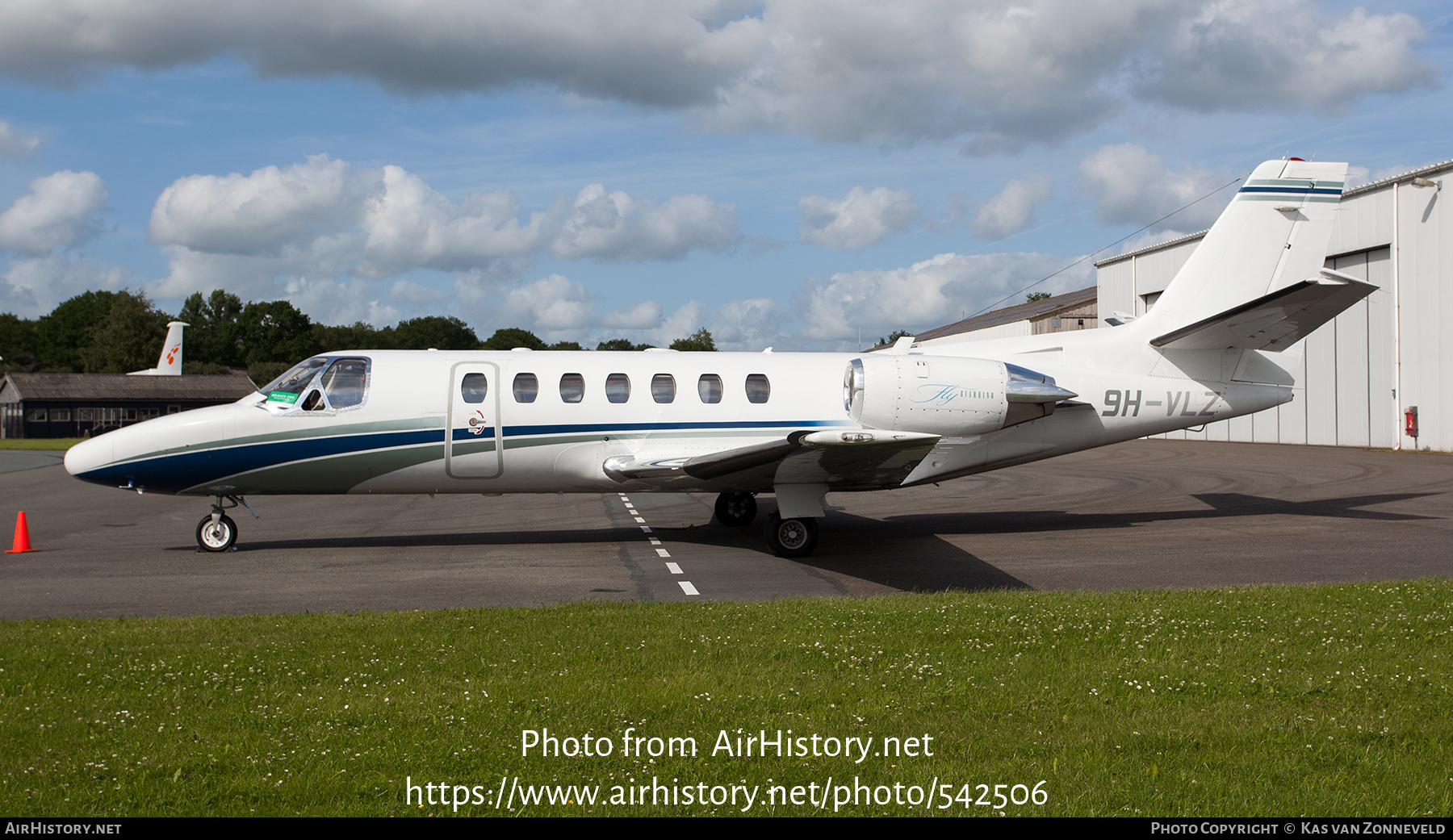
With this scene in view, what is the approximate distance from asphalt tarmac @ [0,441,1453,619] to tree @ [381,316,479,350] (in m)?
107

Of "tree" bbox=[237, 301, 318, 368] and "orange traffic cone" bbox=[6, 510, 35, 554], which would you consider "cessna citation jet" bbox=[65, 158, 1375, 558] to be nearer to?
"orange traffic cone" bbox=[6, 510, 35, 554]

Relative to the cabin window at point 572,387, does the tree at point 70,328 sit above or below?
above

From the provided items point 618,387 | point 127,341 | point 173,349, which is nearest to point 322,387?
point 618,387

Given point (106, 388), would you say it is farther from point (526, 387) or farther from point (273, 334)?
point (526, 387)

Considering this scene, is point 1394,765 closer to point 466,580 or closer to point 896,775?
point 896,775

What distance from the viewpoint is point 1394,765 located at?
488 cm

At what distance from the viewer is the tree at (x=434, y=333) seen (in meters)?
128

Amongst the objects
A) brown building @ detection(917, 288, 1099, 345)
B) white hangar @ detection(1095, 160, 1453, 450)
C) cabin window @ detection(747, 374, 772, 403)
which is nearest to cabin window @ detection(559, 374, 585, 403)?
cabin window @ detection(747, 374, 772, 403)

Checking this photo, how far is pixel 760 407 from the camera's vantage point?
1445 centimetres

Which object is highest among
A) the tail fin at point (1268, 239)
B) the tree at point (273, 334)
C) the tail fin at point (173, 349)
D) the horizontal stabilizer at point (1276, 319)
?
the tree at point (273, 334)

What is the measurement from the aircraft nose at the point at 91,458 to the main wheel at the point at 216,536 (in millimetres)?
1519

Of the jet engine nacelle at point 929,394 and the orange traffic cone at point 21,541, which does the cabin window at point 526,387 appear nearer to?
the jet engine nacelle at point 929,394

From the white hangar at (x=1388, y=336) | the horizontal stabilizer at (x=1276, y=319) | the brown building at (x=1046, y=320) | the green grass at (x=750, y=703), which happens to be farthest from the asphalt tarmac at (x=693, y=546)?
the brown building at (x=1046, y=320)

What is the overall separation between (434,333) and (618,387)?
122163 millimetres
